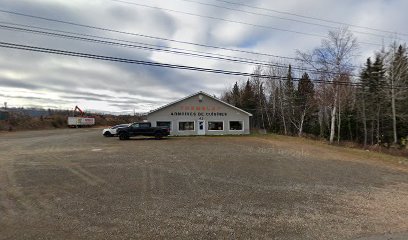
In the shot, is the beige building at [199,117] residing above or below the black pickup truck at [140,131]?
above

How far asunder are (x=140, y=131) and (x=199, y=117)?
31.2 ft

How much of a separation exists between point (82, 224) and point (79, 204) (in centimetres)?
155

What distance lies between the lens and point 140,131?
31.6 metres

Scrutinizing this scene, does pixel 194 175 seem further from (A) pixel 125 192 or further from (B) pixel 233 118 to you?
(B) pixel 233 118

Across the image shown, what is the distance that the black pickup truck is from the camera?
3097cm

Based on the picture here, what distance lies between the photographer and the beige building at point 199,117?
37.6 m

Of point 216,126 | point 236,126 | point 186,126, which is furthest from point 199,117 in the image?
point 236,126

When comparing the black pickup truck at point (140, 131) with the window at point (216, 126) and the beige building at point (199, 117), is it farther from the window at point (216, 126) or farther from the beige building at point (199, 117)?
the window at point (216, 126)

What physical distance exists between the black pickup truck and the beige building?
525 centimetres

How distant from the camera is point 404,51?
Result: 32.5m

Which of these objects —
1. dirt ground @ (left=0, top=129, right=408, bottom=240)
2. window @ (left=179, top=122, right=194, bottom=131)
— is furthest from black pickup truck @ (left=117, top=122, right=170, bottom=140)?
dirt ground @ (left=0, top=129, right=408, bottom=240)

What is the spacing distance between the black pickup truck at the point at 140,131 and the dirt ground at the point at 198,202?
57.1 ft

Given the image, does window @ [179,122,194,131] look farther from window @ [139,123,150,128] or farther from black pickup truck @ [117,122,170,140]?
window @ [139,123,150,128]

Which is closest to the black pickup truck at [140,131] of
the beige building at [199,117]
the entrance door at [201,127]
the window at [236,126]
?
the beige building at [199,117]
